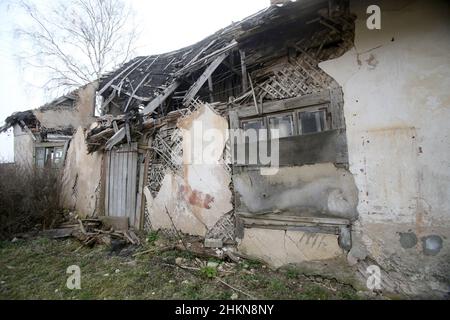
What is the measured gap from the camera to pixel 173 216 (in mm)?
5477

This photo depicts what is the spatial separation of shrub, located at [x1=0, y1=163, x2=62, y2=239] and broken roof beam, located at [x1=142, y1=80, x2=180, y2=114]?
4473 mm

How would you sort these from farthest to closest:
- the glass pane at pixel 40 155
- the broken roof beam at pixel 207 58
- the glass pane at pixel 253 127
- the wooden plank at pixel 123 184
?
the glass pane at pixel 40 155 → the wooden plank at pixel 123 184 → the broken roof beam at pixel 207 58 → the glass pane at pixel 253 127

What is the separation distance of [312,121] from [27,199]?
317 inches

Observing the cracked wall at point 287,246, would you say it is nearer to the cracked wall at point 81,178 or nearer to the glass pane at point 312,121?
the glass pane at point 312,121

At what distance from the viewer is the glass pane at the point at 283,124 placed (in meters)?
4.14

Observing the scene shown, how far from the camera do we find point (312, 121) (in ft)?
12.9

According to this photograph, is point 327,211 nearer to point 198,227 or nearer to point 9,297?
point 198,227

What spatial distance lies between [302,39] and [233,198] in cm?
318

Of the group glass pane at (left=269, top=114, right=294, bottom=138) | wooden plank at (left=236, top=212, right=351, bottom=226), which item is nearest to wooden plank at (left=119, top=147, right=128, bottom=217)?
wooden plank at (left=236, top=212, right=351, bottom=226)

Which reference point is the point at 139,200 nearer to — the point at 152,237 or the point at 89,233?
the point at 152,237

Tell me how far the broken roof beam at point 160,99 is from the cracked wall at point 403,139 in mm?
4236

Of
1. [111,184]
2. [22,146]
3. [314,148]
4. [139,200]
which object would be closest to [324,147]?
[314,148]

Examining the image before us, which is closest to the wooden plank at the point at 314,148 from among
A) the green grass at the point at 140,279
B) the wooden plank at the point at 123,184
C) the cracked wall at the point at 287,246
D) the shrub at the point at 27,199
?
the cracked wall at the point at 287,246

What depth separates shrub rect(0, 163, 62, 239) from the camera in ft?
20.8
